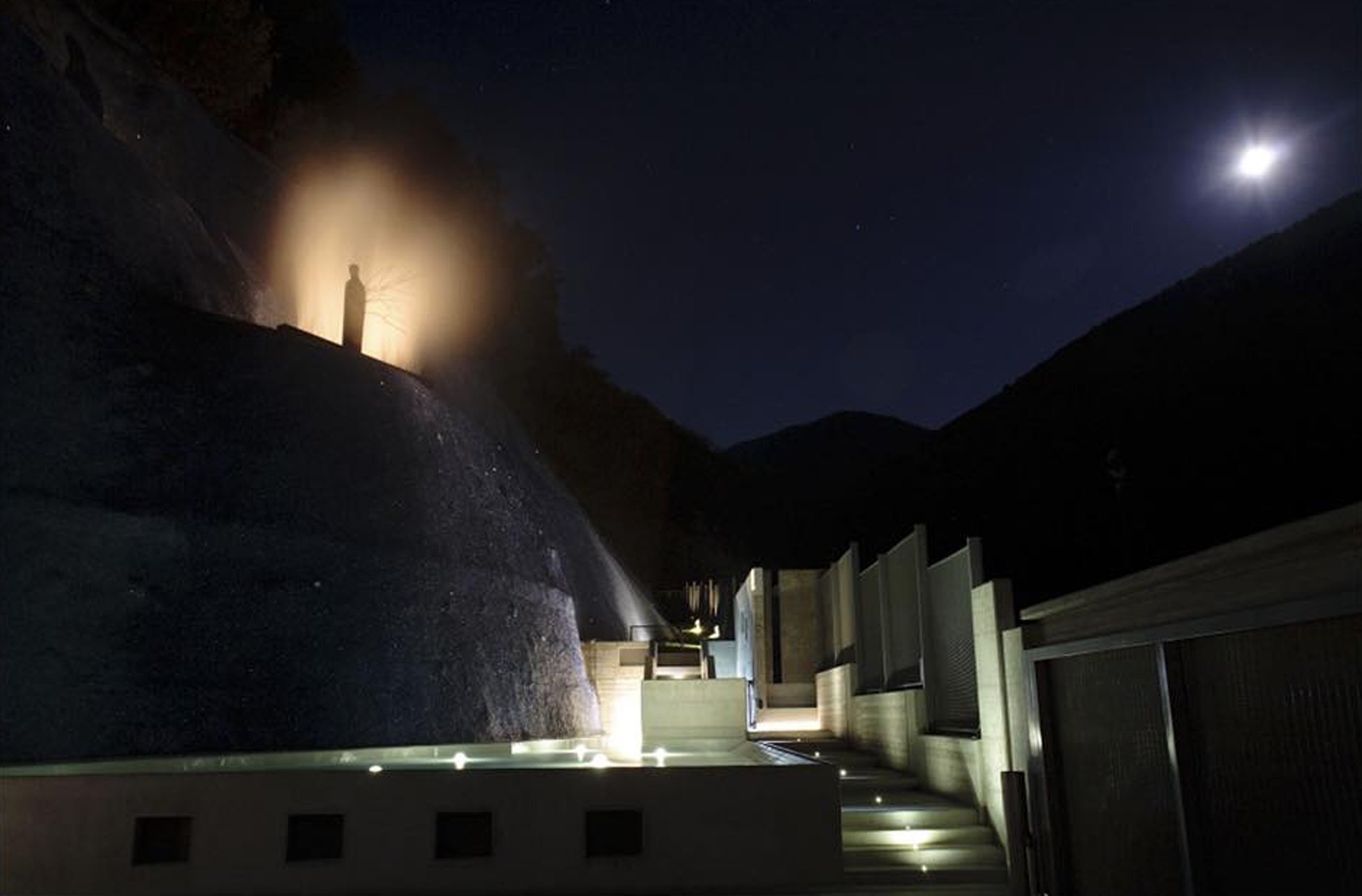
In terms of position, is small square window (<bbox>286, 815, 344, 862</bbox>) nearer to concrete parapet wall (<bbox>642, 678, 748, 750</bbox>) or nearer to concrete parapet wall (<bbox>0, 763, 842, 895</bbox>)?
concrete parapet wall (<bbox>0, 763, 842, 895</bbox>)

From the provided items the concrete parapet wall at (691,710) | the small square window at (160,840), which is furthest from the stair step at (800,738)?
the small square window at (160,840)

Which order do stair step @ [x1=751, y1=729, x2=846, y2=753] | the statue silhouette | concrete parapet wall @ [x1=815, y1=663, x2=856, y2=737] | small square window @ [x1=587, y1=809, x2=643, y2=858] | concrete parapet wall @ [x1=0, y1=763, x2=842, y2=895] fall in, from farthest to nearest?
the statue silhouette < concrete parapet wall @ [x1=815, y1=663, x2=856, y2=737] < stair step @ [x1=751, y1=729, x2=846, y2=753] < small square window @ [x1=587, y1=809, x2=643, y2=858] < concrete parapet wall @ [x1=0, y1=763, x2=842, y2=895]

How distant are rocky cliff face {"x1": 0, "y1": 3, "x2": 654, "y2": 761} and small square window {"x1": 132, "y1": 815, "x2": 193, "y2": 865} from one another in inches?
67.7

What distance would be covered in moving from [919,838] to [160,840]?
5893 millimetres

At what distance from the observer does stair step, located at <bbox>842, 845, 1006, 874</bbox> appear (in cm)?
793

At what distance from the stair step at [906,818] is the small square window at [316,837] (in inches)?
165

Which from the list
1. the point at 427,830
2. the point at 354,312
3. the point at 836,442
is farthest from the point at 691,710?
the point at 836,442

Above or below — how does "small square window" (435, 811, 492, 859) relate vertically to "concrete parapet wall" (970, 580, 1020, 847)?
below

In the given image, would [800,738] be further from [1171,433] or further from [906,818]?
[1171,433]

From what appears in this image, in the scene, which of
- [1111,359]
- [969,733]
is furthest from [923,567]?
[1111,359]

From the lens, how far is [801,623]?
2016 cm

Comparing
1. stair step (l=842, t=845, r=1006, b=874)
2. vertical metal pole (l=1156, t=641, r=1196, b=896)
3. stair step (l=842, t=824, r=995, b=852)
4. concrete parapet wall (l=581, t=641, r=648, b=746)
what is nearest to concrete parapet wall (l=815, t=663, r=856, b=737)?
concrete parapet wall (l=581, t=641, r=648, b=746)

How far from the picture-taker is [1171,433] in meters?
31.9

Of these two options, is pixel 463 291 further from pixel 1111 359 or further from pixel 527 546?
pixel 1111 359
